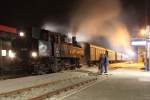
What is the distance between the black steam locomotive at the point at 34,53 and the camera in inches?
950

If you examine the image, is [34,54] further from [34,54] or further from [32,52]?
[32,52]

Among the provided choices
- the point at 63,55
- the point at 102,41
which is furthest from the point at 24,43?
the point at 102,41

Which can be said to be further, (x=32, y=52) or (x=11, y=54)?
(x=32, y=52)

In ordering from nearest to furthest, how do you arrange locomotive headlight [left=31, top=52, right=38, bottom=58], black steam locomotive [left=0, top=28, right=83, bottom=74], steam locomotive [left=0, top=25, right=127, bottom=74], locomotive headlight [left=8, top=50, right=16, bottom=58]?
steam locomotive [left=0, top=25, right=127, bottom=74] < locomotive headlight [left=8, top=50, right=16, bottom=58] < black steam locomotive [left=0, top=28, right=83, bottom=74] < locomotive headlight [left=31, top=52, right=38, bottom=58]

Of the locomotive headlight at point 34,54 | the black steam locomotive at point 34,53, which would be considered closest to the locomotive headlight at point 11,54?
the black steam locomotive at point 34,53

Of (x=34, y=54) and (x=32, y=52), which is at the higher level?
(x=32, y=52)

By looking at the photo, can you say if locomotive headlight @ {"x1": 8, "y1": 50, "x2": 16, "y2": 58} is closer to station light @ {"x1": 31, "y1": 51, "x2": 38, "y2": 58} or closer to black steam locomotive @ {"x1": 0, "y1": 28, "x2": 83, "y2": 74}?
black steam locomotive @ {"x1": 0, "y1": 28, "x2": 83, "y2": 74}

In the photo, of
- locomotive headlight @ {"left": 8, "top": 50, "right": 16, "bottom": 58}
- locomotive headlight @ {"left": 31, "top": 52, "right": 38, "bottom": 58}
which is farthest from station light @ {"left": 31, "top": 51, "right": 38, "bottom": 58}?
locomotive headlight @ {"left": 8, "top": 50, "right": 16, "bottom": 58}

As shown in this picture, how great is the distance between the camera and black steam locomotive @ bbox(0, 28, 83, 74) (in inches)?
950

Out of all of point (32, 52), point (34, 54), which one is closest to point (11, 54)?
point (32, 52)

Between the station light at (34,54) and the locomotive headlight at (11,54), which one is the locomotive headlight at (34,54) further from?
the locomotive headlight at (11,54)

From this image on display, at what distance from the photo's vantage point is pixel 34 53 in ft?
83.1

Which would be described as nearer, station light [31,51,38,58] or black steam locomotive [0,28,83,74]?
black steam locomotive [0,28,83,74]

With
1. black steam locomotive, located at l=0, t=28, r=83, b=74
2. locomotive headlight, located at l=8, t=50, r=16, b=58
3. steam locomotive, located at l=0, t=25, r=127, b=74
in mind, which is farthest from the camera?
black steam locomotive, located at l=0, t=28, r=83, b=74
